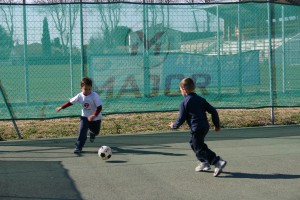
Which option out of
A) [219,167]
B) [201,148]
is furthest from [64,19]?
[219,167]

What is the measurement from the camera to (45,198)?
19.5 ft

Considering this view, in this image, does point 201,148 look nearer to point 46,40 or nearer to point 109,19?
point 109,19

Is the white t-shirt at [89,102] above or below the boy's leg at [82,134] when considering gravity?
above

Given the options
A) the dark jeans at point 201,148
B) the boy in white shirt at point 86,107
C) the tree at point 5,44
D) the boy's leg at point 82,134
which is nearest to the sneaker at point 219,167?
the dark jeans at point 201,148

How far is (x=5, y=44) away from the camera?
10.1 m

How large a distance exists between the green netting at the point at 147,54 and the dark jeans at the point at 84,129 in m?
1.64

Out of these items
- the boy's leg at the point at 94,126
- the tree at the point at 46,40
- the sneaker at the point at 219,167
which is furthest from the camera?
the tree at the point at 46,40

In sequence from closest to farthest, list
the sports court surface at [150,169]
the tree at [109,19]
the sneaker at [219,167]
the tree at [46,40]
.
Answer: the sports court surface at [150,169] → the sneaker at [219,167] → the tree at [46,40] → the tree at [109,19]

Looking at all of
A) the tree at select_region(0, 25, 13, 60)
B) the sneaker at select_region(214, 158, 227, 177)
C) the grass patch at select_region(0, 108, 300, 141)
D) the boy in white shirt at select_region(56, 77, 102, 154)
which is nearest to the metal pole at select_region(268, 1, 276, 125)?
the grass patch at select_region(0, 108, 300, 141)

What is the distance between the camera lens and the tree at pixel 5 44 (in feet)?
33.0

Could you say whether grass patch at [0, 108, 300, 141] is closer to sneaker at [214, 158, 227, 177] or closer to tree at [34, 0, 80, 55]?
tree at [34, 0, 80, 55]

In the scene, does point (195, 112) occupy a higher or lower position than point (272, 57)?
lower

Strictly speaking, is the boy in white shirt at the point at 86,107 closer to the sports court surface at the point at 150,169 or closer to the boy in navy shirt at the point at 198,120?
the sports court surface at the point at 150,169

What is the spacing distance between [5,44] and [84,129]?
101 inches
